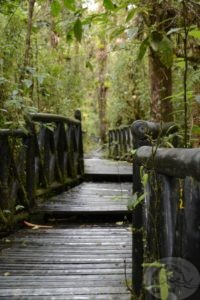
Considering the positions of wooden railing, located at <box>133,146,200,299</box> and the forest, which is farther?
the forest

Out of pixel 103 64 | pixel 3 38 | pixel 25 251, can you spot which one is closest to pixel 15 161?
pixel 25 251

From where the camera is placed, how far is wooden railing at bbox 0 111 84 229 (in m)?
4.50

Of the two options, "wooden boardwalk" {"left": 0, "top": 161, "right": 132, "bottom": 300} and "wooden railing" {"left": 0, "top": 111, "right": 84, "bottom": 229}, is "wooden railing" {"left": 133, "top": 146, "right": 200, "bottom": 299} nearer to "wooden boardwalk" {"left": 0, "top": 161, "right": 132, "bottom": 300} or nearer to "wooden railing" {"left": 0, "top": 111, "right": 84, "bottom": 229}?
"wooden boardwalk" {"left": 0, "top": 161, "right": 132, "bottom": 300}

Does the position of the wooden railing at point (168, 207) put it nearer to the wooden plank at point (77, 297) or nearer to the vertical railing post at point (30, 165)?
the wooden plank at point (77, 297)

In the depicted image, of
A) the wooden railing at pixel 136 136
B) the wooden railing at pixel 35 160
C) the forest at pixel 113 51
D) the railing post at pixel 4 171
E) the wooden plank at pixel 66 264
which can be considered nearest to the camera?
the forest at pixel 113 51

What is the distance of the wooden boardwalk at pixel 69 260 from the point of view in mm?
2963

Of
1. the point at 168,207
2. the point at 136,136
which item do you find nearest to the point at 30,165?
the point at 136,136

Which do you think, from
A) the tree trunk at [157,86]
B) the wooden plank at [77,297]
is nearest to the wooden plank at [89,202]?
the tree trunk at [157,86]

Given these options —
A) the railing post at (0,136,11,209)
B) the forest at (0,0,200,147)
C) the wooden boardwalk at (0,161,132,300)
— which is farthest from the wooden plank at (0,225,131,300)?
the forest at (0,0,200,147)

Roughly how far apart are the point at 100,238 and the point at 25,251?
32.1 inches

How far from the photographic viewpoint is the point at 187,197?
4.42ft

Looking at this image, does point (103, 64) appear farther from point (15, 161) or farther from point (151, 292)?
point (151, 292)

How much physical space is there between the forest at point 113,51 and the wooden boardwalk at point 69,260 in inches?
→ 45.7

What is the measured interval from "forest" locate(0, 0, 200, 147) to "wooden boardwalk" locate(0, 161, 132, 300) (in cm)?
116
